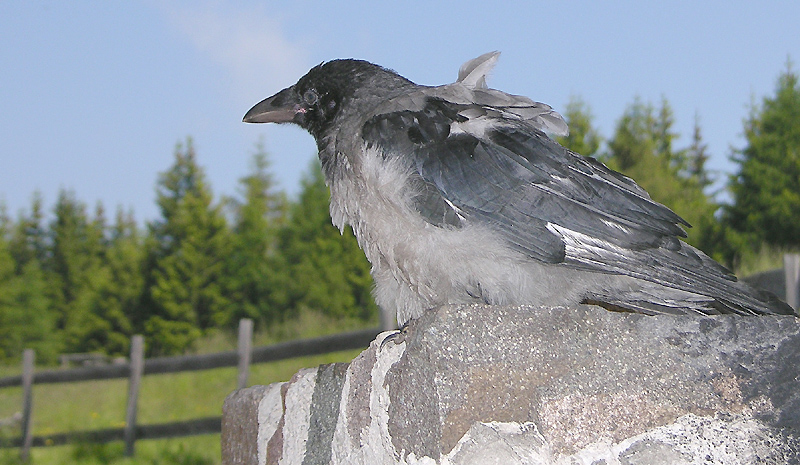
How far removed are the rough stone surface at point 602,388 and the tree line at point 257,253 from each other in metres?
13.4

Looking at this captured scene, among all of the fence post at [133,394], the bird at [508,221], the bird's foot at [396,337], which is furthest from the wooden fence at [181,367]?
the bird's foot at [396,337]

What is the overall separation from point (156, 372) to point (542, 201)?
7.65 m

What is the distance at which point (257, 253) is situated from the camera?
69.0ft

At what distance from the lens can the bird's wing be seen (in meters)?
1.73

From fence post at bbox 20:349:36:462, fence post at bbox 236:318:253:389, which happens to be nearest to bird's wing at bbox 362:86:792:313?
fence post at bbox 236:318:253:389

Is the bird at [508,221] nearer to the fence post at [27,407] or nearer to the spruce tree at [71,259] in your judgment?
the fence post at [27,407]

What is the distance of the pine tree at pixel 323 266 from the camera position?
60.1ft

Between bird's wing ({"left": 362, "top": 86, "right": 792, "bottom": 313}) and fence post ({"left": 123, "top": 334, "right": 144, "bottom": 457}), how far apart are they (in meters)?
7.38

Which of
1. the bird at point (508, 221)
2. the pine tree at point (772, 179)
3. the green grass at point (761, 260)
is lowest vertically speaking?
the bird at point (508, 221)

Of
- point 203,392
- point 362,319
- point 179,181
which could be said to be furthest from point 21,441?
point 179,181

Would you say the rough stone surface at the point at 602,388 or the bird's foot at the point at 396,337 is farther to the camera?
the bird's foot at the point at 396,337

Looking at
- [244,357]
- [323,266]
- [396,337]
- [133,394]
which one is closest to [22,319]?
[323,266]

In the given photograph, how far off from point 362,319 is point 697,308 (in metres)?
16.3

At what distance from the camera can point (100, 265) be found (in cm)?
2842
